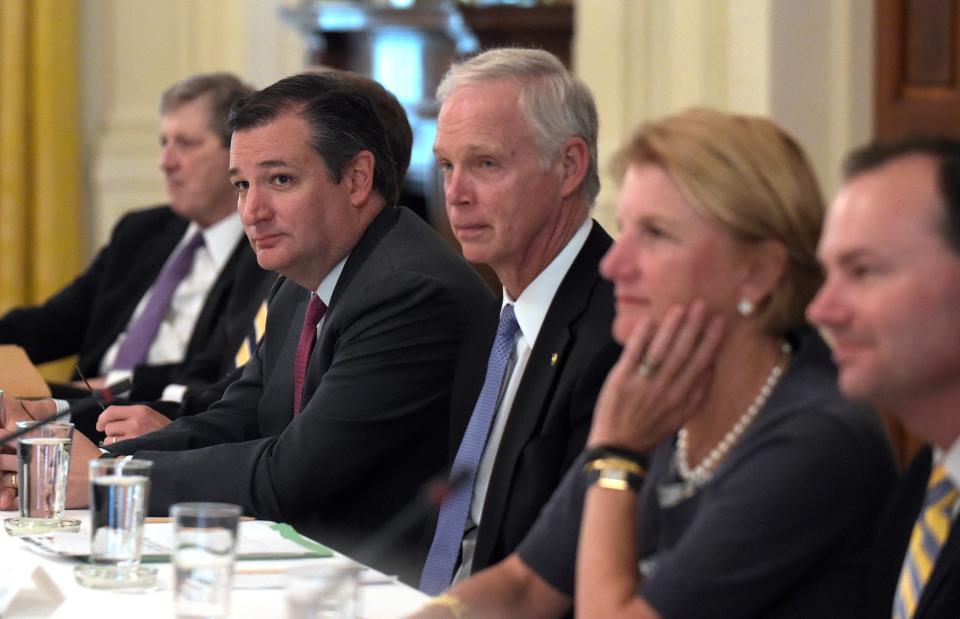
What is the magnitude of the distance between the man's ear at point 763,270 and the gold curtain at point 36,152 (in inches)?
176

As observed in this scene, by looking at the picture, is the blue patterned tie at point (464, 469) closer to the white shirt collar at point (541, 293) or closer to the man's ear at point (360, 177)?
the white shirt collar at point (541, 293)

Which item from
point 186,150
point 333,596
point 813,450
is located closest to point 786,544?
point 813,450

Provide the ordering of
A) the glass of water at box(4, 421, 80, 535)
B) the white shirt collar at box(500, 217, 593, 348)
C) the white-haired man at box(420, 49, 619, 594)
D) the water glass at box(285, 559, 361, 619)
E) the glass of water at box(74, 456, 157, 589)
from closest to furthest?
the water glass at box(285, 559, 361, 619)
the glass of water at box(74, 456, 157, 589)
the glass of water at box(4, 421, 80, 535)
the white-haired man at box(420, 49, 619, 594)
the white shirt collar at box(500, 217, 593, 348)

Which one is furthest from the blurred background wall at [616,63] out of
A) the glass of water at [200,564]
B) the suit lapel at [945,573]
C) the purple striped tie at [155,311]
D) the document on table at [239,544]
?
the glass of water at [200,564]

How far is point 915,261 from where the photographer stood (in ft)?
4.85

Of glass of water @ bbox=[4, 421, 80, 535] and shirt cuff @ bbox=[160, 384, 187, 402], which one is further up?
glass of water @ bbox=[4, 421, 80, 535]

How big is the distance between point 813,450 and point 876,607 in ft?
0.68

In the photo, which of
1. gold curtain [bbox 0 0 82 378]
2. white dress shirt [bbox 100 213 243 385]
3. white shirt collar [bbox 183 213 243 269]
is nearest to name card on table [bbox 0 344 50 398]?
white dress shirt [bbox 100 213 243 385]

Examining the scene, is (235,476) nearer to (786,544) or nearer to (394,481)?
(394,481)

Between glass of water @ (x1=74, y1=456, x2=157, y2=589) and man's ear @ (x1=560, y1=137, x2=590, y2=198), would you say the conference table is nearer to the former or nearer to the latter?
glass of water @ (x1=74, y1=456, x2=157, y2=589)

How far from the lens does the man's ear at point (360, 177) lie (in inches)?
114

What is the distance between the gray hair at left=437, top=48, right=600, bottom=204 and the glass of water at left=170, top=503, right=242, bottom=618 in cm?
108

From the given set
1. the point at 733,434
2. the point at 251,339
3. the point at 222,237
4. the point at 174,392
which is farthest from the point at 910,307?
the point at 222,237

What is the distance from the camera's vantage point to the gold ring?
68.8 inches
